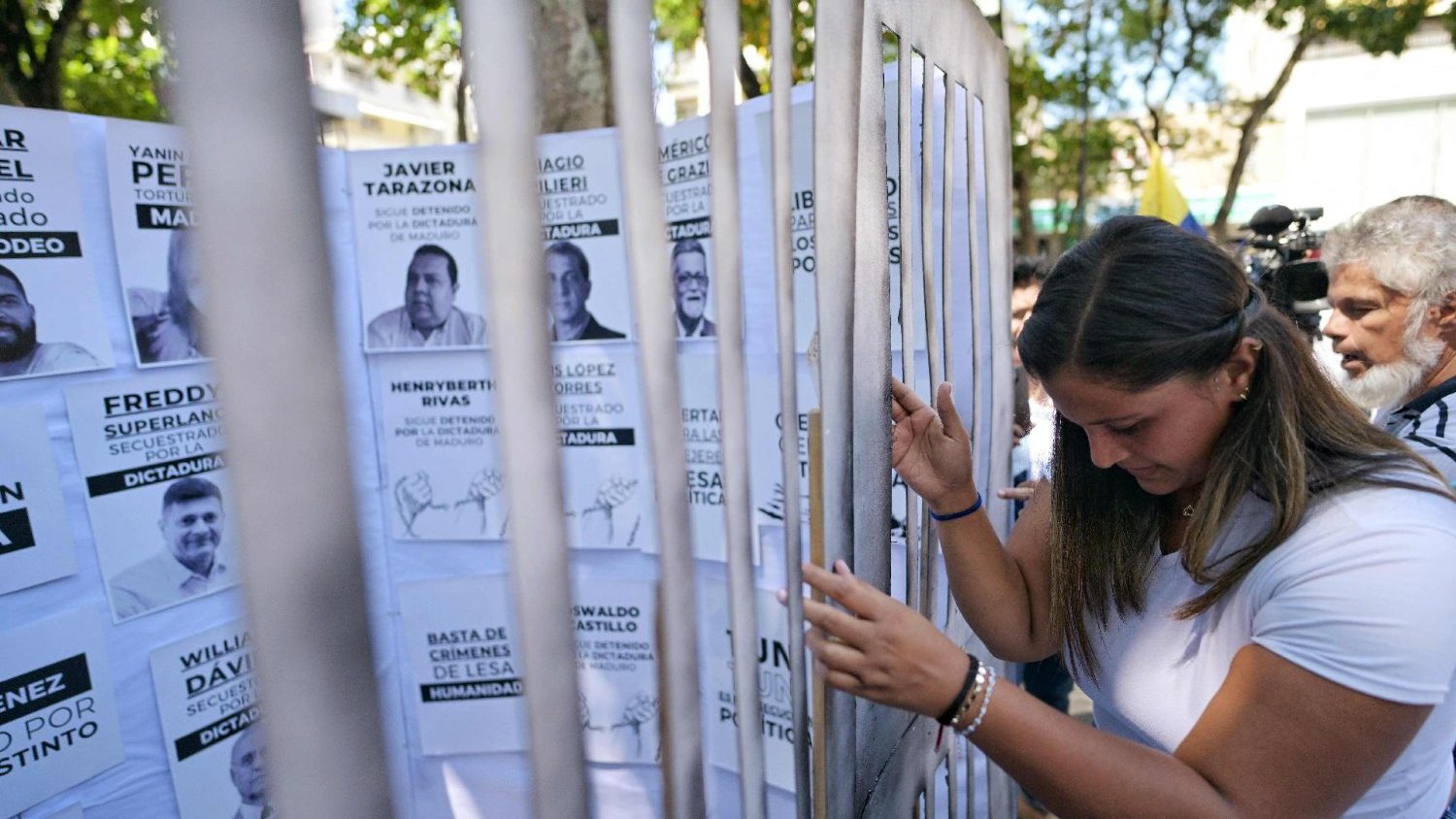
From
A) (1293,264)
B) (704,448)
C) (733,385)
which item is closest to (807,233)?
(704,448)

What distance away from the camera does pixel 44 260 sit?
1.47 metres

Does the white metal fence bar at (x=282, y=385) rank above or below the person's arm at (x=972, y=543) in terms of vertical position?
above

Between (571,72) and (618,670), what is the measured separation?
6.09ft

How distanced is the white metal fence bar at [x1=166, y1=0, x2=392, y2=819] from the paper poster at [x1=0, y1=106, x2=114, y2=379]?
1.32 meters

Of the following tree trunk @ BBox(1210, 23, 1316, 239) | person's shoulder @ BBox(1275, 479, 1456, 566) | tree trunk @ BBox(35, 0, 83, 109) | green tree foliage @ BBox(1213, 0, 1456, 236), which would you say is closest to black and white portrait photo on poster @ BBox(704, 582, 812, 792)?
person's shoulder @ BBox(1275, 479, 1456, 566)

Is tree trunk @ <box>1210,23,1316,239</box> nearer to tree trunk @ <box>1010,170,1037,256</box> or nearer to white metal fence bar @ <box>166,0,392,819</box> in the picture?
tree trunk @ <box>1010,170,1037,256</box>

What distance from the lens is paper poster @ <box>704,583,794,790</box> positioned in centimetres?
195

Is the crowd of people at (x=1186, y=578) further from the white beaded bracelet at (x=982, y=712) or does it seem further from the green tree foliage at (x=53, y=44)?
the green tree foliage at (x=53, y=44)

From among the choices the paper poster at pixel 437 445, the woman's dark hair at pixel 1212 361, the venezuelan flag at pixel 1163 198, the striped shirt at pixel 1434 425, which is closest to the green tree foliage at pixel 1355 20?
the venezuelan flag at pixel 1163 198

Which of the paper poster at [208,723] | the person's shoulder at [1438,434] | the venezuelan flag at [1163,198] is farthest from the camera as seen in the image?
the venezuelan flag at [1163,198]

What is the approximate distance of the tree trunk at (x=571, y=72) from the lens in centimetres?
279

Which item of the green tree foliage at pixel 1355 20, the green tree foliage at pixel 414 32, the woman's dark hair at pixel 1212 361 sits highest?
the green tree foliage at pixel 1355 20

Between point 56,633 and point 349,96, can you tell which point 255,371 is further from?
point 56,633

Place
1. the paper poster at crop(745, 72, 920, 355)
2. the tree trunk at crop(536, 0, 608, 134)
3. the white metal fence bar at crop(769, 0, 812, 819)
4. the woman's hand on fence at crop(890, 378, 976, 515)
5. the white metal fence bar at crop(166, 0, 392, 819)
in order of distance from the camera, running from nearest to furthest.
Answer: the white metal fence bar at crop(166, 0, 392, 819), the white metal fence bar at crop(769, 0, 812, 819), the woman's hand on fence at crop(890, 378, 976, 515), the paper poster at crop(745, 72, 920, 355), the tree trunk at crop(536, 0, 608, 134)
